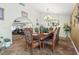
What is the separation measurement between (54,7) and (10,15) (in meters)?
0.67

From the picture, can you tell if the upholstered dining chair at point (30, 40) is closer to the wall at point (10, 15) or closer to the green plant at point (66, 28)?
the wall at point (10, 15)

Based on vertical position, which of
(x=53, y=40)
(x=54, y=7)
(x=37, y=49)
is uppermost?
(x=54, y=7)

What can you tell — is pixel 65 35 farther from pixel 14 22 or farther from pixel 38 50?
pixel 14 22

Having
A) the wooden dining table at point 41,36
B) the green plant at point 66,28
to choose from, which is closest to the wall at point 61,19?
the green plant at point 66,28

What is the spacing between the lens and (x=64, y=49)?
7.33ft

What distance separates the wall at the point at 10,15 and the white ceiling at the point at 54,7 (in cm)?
9

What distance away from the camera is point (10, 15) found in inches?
86.4

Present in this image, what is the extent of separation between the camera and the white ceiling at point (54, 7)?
2.20m

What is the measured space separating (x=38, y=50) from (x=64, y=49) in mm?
391

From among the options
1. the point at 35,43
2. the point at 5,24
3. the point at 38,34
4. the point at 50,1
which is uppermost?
the point at 50,1

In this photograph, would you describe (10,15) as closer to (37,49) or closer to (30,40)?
(30,40)

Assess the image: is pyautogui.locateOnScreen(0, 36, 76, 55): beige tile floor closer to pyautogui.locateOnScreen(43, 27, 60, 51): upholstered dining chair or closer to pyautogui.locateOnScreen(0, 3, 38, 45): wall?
pyautogui.locateOnScreen(43, 27, 60, 51): upholstered dining chair

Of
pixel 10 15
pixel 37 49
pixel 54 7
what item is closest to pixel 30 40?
pixel 37 49

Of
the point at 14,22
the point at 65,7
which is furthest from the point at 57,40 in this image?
the point at 14,22
